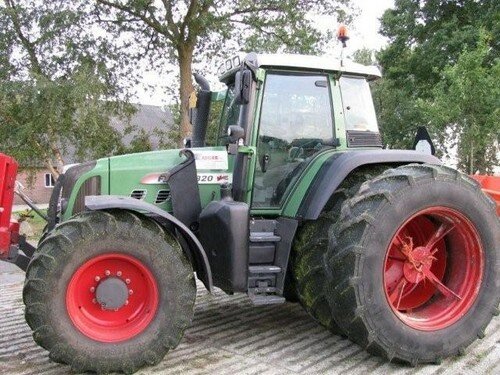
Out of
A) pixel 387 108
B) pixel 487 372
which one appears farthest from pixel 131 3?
pixel 387 108

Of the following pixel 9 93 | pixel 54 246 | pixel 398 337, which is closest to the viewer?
pixel 54 246

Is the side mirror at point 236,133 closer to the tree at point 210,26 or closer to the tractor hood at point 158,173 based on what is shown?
the tractor hood at point 158,173

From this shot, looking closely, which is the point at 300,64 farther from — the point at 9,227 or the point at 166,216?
the point at 9,227

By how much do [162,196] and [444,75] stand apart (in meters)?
12.3

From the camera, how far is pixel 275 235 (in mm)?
4457

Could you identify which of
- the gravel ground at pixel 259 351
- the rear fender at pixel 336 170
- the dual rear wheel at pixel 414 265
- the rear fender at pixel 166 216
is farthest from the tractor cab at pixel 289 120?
the gravel ground at pixel 259 351

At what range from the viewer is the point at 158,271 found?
3.87 metres

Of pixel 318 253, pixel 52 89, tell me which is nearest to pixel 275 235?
pixel 318 253

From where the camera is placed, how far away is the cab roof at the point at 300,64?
448 centimetres

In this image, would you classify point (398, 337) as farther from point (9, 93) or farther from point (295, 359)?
point (9, 93)

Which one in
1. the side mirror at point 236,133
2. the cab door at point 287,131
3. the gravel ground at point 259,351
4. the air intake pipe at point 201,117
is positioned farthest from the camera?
the air intake pipe at point 201,117

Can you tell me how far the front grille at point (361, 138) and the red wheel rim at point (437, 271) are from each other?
80 centimetres

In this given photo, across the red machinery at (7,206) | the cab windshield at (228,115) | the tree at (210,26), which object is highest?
the tree at (210,26)

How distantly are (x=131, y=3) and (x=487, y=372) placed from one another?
1335 cm
